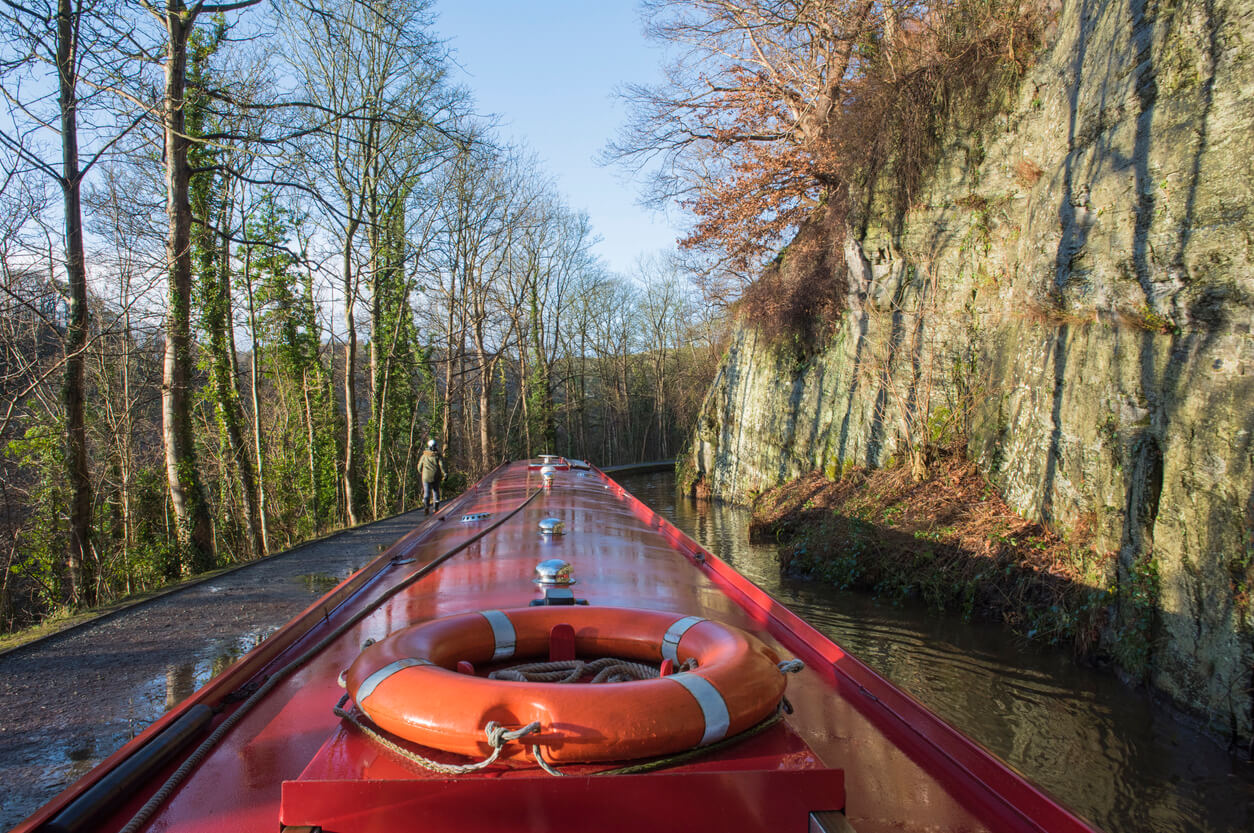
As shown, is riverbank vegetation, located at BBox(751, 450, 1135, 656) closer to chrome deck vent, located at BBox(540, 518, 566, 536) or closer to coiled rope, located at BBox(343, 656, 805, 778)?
chrome deck vent, located at BBox(540, 518, 566, 536)

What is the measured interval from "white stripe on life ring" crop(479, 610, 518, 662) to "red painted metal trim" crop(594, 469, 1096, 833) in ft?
4.20

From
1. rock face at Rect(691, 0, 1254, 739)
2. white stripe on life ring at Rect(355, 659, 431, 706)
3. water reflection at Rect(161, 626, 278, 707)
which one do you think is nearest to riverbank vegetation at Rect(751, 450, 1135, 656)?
rock face at Rect(691, 0, 1254, 739)

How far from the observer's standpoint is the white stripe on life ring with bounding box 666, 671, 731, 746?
1.69 metres

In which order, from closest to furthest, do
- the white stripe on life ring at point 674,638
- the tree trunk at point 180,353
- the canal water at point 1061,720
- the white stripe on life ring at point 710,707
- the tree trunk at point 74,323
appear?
1. the white stripe on life ring at point 710,707
2. the white stripe on life ring at point 674,638
3. the canal water at point 1061,720
4. the tree trunk at point 74,323
5. the tree trunk at point 180,353

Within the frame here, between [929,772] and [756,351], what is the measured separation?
15786 mm

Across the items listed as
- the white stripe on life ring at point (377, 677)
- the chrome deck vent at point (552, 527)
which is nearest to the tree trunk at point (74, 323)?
the chrome deck vent at point (552, 527)

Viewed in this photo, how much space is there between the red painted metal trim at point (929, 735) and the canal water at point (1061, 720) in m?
0.37

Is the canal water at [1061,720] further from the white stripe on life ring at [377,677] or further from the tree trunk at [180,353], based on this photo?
the tree trunk at [180,353]

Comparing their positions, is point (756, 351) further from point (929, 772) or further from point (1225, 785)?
point (929, 772)

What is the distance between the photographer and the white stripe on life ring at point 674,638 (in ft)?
7.63

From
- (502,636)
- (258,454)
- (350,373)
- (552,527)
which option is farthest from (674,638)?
(350,373)

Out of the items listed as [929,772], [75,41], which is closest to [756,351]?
[75,41]

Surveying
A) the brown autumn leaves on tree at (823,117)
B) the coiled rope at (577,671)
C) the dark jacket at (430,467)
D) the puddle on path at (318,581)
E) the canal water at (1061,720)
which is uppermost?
the brown autumn leaves on tree at (823,117)

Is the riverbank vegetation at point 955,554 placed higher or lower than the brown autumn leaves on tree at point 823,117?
lower
